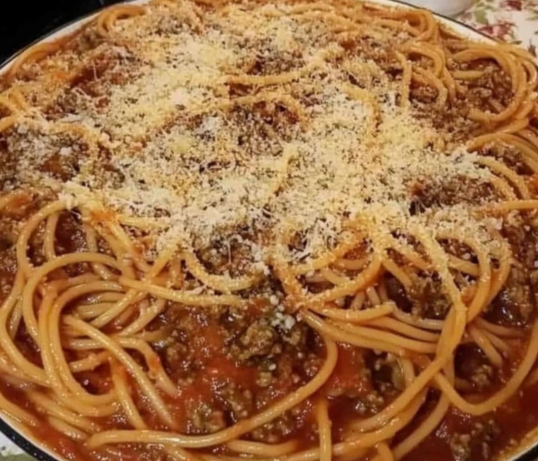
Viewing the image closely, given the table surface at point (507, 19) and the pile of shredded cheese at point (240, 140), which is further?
the table surface at point (507, 19)

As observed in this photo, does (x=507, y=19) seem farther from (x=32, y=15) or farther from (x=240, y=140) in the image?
(x=32, y=15)

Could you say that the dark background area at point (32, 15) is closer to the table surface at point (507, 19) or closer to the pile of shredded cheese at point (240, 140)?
the pile of shredded cheese at point (240, 140)

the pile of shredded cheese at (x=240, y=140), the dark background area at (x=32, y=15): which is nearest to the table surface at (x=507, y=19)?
the pile of shredded cheese at (x=240, y=140)

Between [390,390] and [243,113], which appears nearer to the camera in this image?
[390,390]

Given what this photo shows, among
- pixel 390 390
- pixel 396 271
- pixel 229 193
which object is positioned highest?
pixel 229 193

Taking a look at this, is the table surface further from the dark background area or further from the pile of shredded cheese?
the dark background area

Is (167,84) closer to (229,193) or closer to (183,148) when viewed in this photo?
(183,148)

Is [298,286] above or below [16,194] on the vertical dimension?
below

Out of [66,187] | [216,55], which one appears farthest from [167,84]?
[66,187]
